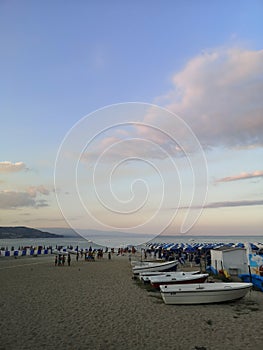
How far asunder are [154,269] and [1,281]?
9.40 m

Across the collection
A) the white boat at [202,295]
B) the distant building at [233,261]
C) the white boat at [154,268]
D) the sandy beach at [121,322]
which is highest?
the distant building at [233,261]

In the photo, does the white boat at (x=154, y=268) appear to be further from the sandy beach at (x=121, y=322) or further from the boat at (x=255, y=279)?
the boat at (x=255, y=279)

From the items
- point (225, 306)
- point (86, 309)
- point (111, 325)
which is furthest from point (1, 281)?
point (225, 306)

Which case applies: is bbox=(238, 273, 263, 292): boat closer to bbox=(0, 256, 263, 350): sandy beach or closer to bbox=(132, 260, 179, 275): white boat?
bbox=(0, 256, 263, 350): sandy beach

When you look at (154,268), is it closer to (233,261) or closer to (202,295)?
(233,261)

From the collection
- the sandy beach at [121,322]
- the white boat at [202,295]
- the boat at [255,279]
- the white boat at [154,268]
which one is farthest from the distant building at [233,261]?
the white boat at [202,295]

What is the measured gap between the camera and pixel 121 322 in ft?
30.8

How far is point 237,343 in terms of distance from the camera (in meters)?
7.59

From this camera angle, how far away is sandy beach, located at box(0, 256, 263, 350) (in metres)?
7.52

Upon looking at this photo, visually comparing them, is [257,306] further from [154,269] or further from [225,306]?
[154,269]

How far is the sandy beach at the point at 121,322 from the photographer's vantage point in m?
7.52

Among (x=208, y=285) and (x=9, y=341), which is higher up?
(x=208, y=285)

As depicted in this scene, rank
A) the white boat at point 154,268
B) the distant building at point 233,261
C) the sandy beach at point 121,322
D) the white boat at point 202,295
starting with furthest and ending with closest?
the white boat at point 154,268, the distant building at point 233,261, the white boat at point 202,295, the sandy beach at point 121,322

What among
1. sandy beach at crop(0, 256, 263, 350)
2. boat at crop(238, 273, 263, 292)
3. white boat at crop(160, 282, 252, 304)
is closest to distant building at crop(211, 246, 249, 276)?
boat at crop(238, 273, 263, 292)
